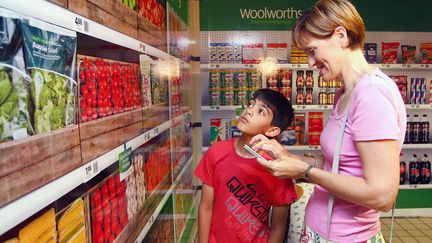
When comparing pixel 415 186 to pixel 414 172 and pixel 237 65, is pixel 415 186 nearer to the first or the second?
pixel 414 172

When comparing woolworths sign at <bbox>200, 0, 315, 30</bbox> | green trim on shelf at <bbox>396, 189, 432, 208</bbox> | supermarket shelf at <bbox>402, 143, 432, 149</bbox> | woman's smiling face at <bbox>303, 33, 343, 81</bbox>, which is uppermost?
woolworths sign at <bbox>200, 0, 315, 30</bbox>

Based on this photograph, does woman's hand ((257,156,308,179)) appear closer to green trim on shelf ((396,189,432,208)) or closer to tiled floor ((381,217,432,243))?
tiled floor ((381,217,432,243))

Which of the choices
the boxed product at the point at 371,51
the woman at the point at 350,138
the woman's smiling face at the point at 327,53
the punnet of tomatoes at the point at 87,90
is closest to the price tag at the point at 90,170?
the punnet of tomatoes at the point at 87,90

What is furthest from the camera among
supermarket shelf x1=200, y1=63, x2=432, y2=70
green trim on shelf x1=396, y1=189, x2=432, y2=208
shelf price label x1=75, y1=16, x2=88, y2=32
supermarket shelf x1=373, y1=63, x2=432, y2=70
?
green trim on shelf x1=396, y1=189, x2=432, y2=208

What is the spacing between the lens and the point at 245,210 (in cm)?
187

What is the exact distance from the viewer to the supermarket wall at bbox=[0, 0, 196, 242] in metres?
0.69

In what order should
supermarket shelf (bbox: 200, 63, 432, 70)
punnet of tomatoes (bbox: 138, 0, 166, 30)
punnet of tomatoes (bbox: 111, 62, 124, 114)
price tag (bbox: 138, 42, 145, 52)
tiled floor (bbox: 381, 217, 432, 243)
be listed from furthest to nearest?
supermarket shelf (bbox: 200, 63, 432, 70) → tiled floor (bbox: 381, 217, 432, 243) → punnet of tomatoes (bbox: 138, 0, 166, 30) → price tag (bbox: 138, 42, 145, 52) → punnet of tomatoes (bbox: 111, 62, 124, 114)

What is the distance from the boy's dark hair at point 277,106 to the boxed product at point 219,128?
8.95ft

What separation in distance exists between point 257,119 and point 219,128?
280cm

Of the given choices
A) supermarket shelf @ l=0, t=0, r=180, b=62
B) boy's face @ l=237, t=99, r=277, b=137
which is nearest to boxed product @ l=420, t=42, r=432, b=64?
boy's face @ l=237, t=99, r=277, b=137

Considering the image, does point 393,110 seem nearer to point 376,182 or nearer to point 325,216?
point 376,182

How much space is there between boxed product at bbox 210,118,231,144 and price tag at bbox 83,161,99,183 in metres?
3.59

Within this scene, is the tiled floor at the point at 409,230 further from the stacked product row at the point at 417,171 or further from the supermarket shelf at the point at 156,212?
the supermarket shelf at the point at 156,212

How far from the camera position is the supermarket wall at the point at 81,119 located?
0.69 meters
